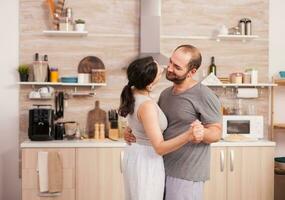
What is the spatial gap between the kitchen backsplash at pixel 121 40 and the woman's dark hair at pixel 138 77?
2.26 metres

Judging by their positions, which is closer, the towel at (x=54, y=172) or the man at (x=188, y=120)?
the man at (x=188, y=120)

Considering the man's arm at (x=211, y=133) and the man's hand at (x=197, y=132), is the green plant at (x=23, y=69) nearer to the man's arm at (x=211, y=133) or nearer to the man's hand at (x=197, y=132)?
the man's arm at (x=211, y=133)

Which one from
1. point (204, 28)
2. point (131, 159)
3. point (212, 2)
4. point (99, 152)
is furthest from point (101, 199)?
point (212, 2)

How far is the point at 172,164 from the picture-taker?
233 cm

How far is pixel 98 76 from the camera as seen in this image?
176 inches

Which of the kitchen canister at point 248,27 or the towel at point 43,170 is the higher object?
the kitchen canister at point 248,27

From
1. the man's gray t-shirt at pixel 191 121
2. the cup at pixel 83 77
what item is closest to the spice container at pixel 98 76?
the cup at pixel 83 77

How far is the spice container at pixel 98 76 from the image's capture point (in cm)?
446

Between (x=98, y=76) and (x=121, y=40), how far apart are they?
50cm

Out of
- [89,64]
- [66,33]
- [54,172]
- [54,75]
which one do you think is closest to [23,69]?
[54,75]

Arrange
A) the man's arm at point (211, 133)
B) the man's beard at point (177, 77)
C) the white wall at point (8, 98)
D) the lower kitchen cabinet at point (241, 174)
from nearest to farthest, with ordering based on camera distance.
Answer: the man's arm at point (211, 133) < the man's beard at point (177, 77) < the lower kitchen cabinet at point (241, 174) < the white wall at point (8, 98)

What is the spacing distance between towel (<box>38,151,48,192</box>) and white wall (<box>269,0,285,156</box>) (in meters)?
2.61

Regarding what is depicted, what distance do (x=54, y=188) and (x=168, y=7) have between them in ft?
7.47

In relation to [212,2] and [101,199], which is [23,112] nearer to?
[101,199]
